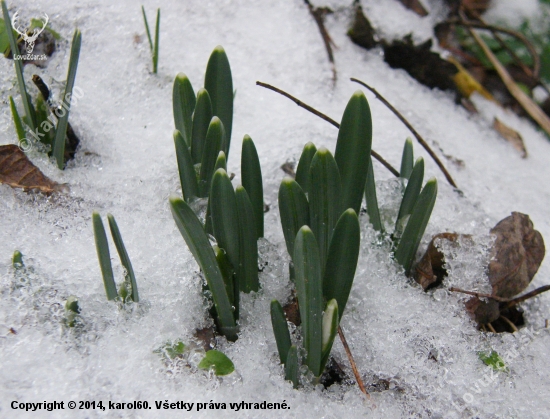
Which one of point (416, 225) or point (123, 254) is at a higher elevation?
point (416, 225)

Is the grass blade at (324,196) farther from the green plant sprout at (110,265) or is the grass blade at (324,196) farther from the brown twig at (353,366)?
the green plant sprout at (110,265)

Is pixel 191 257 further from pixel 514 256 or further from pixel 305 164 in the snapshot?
pixel 514 256

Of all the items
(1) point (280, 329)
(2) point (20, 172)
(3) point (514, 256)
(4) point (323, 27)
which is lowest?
(2) point (20, 172)

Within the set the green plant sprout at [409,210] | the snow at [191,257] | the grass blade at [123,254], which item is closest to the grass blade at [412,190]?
the green plant sprout at [409,210]

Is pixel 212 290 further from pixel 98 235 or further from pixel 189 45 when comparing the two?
pixel 189 45

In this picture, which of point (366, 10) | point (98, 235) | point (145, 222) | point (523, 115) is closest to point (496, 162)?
point (523, 115)

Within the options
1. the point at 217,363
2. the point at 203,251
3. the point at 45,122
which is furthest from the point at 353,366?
the point at 45,122

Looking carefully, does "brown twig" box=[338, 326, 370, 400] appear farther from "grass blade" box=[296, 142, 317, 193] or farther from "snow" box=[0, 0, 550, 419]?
"grass blade" box=[296, 142, 317, 193]
